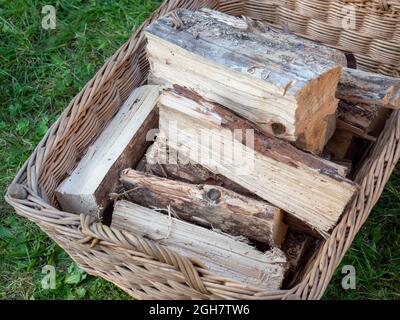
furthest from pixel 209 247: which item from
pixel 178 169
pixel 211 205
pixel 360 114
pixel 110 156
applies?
pixel 360 114

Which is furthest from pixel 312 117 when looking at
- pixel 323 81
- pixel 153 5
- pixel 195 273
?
pixel 153 5

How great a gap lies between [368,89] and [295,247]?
522mm

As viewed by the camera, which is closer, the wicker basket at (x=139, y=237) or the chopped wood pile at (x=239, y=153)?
the wicker basket at (x=139, y=237)

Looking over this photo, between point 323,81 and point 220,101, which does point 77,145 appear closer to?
point 220,101

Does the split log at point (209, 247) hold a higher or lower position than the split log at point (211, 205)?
lower

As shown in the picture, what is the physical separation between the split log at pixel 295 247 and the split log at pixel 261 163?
0.46 ft

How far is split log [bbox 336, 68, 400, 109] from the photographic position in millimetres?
1778

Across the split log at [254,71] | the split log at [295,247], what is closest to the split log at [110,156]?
the split log at [254,71]

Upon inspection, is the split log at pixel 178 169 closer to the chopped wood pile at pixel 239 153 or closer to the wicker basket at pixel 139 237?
the chopped wood pile at pixel 239 153

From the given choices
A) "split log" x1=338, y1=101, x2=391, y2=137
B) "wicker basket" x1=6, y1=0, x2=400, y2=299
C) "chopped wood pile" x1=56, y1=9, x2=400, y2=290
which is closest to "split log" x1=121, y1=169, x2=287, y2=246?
"chopped wood pile" x1=56, y1=9, x2=400, y2=290

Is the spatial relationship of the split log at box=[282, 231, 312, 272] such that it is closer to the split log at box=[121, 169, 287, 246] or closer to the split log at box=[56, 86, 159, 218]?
the split log at box=[121, 169, 287, 246]

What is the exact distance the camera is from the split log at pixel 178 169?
6.07ft

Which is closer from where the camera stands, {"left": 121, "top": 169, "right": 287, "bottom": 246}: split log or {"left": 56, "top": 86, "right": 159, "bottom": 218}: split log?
{"left": 121, "top": 169, "right": 287, "bottom": 246}: split log

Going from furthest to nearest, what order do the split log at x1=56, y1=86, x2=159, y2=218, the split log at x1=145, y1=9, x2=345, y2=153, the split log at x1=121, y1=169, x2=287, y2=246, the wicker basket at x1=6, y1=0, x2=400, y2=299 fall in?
the split log at x1=56, y1=86, x2=159, y2=218
the split log at x1=121, y1=169, x2=287, y2=246
the split log at x1=145, y1=9, x2=345, y2=153
the wicker basket at x1=6, y1=0, x2=400, y2=299
